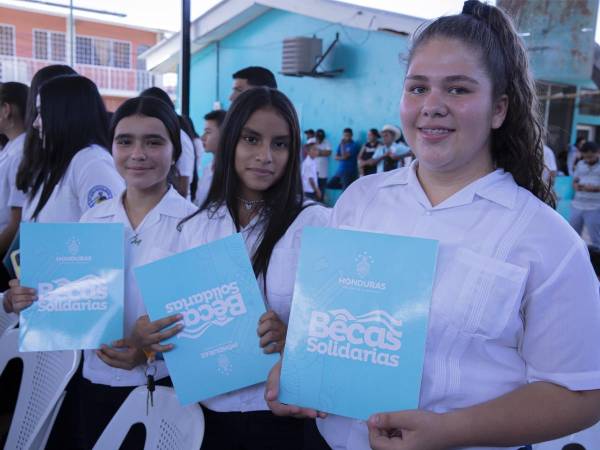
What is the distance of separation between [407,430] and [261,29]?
539 inches

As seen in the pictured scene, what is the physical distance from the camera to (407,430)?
98 centimetres

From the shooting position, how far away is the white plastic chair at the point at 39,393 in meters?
1.71

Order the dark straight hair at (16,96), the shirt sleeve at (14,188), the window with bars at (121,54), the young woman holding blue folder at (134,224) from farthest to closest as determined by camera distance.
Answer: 1. the window with bars at (121,54)
2. the dark straight hair at (16,96)
3. the shirt sleeve at (14,188)
4. the young woman holding blue folder at (134,224)

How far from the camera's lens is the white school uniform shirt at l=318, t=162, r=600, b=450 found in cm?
92

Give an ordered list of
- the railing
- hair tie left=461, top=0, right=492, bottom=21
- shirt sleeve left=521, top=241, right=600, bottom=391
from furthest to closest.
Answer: the railing, hair tie left=461, top=0, right=492, bottom=21, shirt sleeve left=521, top=241, right=600, bottom=391

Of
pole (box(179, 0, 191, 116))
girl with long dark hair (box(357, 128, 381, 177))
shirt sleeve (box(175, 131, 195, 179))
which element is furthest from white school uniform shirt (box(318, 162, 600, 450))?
girl with long dark hair (box(357, 128, 381, 177))

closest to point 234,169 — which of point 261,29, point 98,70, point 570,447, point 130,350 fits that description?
point 130,350

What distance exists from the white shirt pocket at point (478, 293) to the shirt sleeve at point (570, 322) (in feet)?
0.14

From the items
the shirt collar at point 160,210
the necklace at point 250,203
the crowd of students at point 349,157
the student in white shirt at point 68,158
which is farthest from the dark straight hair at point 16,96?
the crowd of students at point 349,157

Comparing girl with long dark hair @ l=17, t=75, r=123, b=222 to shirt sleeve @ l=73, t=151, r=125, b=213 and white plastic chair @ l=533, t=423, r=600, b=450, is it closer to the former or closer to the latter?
shirt sleeve @ l=73, t=151, r=125, b=213

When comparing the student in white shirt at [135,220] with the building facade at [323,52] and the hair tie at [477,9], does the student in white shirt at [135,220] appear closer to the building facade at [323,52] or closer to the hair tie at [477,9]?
the hair tie at [477,9]

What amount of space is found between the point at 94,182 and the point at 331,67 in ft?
32.7

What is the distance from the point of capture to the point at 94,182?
218 centimetres

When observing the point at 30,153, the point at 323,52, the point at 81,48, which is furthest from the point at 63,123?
the point at 81,48
